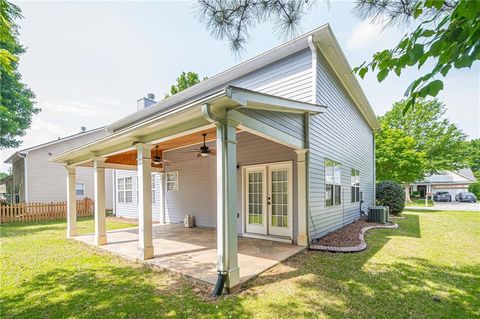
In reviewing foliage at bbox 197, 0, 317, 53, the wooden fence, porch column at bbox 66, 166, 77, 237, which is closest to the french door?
foliage at bbox 197, 0, 317, 53

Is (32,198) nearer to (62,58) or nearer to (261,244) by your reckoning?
(62,58)

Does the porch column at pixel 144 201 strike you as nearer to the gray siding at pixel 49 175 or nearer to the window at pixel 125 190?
the window at pixel 125 190

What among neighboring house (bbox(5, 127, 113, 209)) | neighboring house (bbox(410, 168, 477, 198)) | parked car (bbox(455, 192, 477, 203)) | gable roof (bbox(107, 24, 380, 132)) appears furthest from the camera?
neighboring house (bbox(410, 168, 477, 198))

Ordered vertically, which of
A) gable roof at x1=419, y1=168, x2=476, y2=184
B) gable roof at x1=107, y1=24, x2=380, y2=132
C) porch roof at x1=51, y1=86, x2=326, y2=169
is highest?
gable roof at x1=107, y1=24, x2=380, y2=132

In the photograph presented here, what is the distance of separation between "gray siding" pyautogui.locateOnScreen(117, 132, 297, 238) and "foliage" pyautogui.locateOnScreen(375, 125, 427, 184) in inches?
727

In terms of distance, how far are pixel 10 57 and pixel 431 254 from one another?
897 cm

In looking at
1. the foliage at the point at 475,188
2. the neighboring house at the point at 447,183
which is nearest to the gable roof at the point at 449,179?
the neighboring house at the point at 447,183

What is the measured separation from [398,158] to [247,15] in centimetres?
2212

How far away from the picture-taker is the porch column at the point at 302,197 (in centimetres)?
615

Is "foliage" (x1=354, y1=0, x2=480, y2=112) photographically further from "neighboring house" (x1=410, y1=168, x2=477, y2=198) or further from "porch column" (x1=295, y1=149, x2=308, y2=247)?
"neighboring house" (x1=410, y1=168, x2=477, y2=198)

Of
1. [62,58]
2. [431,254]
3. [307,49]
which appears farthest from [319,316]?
[62,58]

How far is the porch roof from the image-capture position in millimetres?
3539

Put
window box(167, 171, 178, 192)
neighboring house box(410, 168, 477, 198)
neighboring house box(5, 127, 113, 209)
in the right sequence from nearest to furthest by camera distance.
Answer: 1. window box(167, 171, 178, 192)
2. neighboring house box(5, 127, 113, 209)
3. neighboring house box(410, 168, 477, 198)

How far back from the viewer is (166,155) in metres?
10.3
